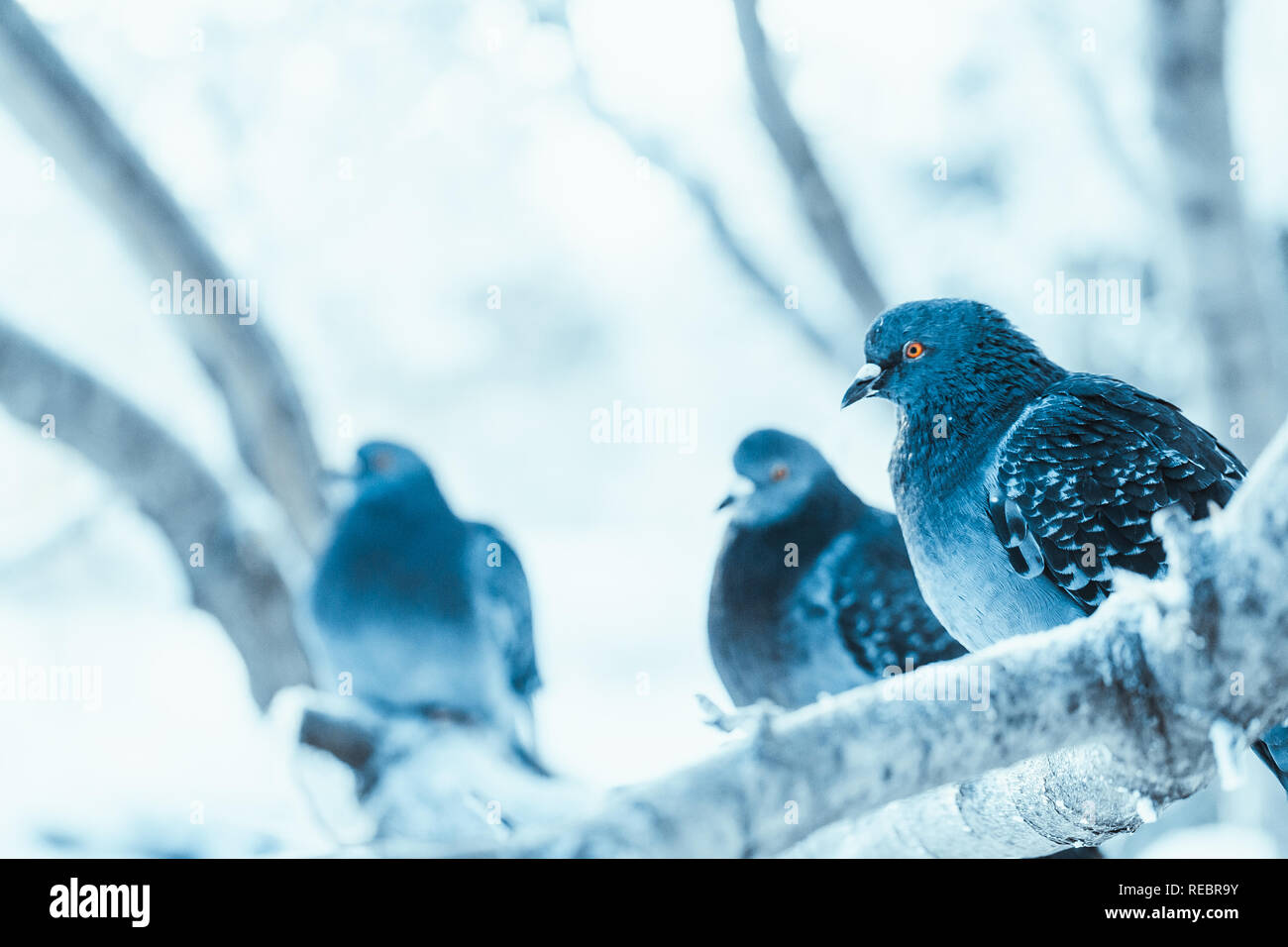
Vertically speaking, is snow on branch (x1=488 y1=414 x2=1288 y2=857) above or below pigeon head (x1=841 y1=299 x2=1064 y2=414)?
below

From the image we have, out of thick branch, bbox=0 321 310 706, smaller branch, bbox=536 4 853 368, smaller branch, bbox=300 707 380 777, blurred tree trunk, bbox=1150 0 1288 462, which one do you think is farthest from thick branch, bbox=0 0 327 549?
blurred tree trunk, bbox=1150 0 1288 462

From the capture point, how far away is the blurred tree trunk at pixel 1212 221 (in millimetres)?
1944

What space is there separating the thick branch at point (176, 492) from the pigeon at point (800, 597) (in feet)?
5.07

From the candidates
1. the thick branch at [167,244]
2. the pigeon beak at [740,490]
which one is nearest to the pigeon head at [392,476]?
the thick branch at [167,244]

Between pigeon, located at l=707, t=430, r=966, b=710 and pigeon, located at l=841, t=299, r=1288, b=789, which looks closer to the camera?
pigeon, located at l=841, t=299, r=1288, b=789

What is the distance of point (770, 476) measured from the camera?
1.45 m

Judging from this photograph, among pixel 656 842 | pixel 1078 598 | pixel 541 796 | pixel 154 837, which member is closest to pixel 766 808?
pixel 656 842

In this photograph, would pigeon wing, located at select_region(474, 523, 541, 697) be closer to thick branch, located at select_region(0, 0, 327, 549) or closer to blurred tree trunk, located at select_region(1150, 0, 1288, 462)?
thick branch, located at select_region(0, 0, 327, 549)

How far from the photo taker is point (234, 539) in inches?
101

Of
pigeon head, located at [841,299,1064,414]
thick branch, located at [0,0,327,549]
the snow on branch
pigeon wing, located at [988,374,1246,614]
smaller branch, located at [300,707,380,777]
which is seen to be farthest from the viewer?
thick branch, located at [0,0,327,549]

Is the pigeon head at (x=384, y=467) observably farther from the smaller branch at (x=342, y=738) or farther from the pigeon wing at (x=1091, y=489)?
the pigeon wing at (x=1091, y=489)

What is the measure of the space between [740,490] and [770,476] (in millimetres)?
47

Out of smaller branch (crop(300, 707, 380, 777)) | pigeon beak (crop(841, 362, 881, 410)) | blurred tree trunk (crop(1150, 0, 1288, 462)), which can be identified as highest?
blurred tree trunk (crop(1150, 0, 1288, 462))

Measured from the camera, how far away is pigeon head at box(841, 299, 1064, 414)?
1229mm
